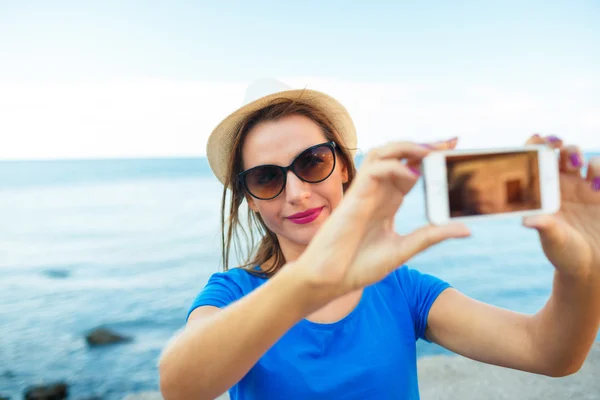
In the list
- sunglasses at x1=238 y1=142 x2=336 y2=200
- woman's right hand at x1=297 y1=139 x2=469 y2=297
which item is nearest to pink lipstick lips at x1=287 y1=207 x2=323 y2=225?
sunglasses at x1=238 y1=142 x2=336 y2=200

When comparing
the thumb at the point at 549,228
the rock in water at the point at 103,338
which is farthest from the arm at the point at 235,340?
the rock in water at the point at 103,338

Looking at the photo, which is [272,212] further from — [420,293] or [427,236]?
[427,236]

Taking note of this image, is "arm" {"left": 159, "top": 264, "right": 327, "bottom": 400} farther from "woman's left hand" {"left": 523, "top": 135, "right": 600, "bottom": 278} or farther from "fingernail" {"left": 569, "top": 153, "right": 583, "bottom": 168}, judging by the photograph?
"fingernail" {"left": 569, "top": 153, "right": 583, "bottom": 168}

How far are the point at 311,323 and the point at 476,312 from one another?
0.74 metres

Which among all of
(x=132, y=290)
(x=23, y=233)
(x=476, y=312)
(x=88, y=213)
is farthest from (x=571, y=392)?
(x=88, y=213)

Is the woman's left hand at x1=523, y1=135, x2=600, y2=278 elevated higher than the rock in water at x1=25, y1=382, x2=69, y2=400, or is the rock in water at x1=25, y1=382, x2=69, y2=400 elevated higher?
the woman's left hand at x1=523, y1=135, x2=600, y2=278

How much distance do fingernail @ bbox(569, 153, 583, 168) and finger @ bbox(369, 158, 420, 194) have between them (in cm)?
52

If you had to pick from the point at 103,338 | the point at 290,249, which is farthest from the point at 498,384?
the point at 103,338

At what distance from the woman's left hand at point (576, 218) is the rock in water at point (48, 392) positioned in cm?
737

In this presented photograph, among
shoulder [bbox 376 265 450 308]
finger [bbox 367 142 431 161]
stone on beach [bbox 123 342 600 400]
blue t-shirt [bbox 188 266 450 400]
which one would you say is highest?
finger [bbox 367 142 431 161]

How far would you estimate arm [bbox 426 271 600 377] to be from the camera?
1.52m

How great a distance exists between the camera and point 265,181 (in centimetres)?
207

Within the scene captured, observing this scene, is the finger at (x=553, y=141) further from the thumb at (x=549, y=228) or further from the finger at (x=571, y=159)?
the thumb at (x=549, y=228)

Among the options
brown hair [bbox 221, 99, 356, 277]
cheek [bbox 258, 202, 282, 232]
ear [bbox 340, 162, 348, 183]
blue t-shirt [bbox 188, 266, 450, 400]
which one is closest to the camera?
blue t-shirt [bbox 188, 266, 450, 400]
